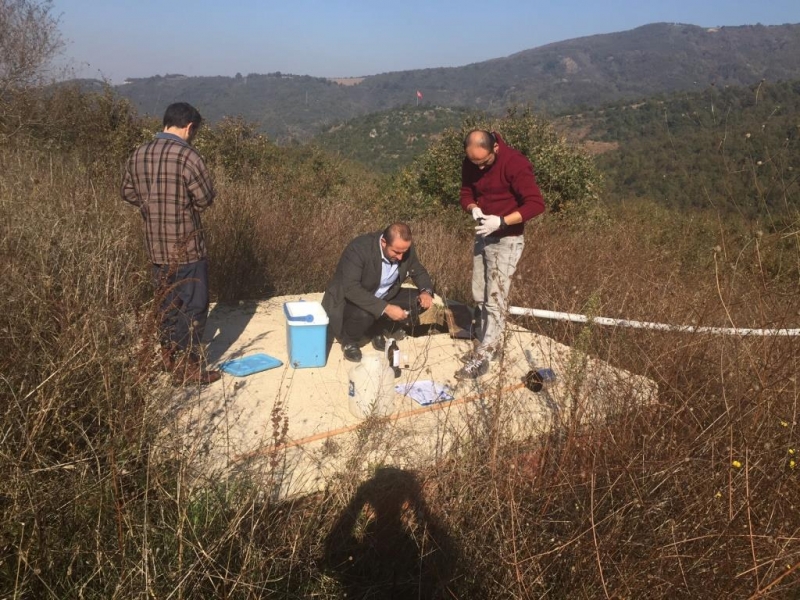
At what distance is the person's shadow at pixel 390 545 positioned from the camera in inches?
→ 89.0

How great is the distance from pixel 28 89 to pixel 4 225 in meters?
12.3

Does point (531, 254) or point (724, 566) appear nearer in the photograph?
point (724, 566)

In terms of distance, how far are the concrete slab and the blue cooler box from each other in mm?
79

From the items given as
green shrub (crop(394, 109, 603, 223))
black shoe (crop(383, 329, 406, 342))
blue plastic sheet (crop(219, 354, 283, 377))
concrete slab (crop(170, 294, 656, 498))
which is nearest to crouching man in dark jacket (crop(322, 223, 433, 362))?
black shoe (crop(383, 329, 406, 342))

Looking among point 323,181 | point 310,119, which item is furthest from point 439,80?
point 323,181

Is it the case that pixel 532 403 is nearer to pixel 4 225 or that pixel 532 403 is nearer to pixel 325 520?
pixel 325 520

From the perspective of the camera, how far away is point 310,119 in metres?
92.2

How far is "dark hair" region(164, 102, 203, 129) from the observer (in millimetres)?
3340

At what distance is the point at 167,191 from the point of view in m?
3.33

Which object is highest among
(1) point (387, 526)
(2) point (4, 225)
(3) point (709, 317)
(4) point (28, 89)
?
(4) point (28, 89)

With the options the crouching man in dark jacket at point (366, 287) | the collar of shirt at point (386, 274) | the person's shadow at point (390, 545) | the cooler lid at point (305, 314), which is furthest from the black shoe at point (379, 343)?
the person's shadow at point (390, 545)

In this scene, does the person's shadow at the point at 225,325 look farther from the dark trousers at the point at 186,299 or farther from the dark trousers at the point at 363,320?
the dark trousers at the point at 363,320

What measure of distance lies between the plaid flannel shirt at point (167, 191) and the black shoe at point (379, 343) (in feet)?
5.17

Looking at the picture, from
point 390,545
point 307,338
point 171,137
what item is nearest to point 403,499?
point 390,545
